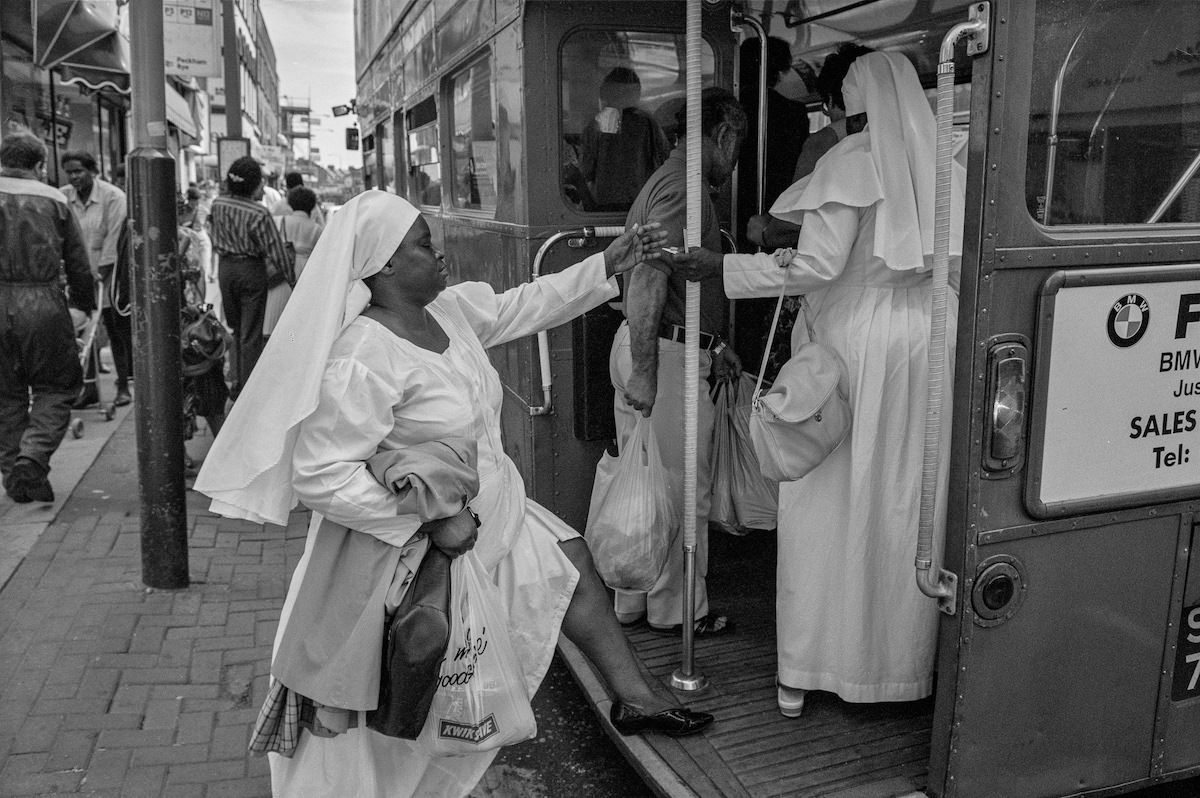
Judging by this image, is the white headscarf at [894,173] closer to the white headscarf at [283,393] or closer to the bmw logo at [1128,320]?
the bmw logo at [1128,320]

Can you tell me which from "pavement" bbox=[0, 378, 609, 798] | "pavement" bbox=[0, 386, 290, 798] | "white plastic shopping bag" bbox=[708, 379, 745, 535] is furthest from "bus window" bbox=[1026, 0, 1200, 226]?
"pavement" bbox=[0, 386, 290, 798]

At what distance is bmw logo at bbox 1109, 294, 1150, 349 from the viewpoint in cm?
242

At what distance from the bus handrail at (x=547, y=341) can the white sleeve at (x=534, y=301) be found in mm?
648

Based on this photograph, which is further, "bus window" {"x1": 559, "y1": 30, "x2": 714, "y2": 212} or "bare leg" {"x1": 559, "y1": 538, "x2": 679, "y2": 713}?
"bus window" {"x1": 559, "y1": 30, "x2": 714, "y2": 212}

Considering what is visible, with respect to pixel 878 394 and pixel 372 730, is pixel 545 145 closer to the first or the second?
pixel 878 394

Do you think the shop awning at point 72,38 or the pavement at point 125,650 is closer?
the pavement at point 125,650

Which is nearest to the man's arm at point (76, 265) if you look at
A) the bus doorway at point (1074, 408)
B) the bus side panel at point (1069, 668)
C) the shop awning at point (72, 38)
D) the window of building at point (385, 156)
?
the window of building at point (385, 156)

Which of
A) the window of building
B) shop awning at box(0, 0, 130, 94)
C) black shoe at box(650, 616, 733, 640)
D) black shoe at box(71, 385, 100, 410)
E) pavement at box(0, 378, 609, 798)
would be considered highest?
shop awning at box(0, 0, 130, 94)

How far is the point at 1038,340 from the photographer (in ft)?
7.70

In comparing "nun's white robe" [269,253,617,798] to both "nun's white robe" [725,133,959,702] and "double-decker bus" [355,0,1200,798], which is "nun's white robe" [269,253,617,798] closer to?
"double-decker bus" [355,0,1200,798]

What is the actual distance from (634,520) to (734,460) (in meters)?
0.62

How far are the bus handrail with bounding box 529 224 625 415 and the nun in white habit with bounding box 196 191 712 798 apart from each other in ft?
3.14

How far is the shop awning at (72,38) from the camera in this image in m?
9.35

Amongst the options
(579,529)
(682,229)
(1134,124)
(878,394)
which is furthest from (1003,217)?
(579,529)
